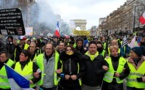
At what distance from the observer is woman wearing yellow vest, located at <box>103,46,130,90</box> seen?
20.6 feet

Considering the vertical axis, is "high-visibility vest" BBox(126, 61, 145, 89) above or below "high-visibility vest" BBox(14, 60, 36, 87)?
below

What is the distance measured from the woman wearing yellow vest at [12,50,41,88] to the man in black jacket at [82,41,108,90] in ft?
3.43

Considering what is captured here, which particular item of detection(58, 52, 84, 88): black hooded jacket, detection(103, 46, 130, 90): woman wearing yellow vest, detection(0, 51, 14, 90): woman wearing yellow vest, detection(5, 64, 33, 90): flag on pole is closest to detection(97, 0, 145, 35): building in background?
detection(103, 46, 130, 90): woman wearing yellow vest

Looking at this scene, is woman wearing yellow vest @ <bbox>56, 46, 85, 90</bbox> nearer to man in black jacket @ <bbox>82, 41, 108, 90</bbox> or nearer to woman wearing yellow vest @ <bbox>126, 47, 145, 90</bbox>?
man in black jacket @ <bbox>82, 41, 108, 90</bbox>

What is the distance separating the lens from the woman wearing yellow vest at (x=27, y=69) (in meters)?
5.74

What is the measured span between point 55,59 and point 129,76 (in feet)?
5.58

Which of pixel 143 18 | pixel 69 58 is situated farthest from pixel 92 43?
pixel 143 18

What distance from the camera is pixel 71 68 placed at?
6.04 m

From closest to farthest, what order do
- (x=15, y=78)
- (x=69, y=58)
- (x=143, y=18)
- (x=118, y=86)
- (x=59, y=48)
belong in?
(x=15, y=78) → (x=69, y=58) → (x=118, y=86) → (x=59, y=48) → (x=143, y=18)

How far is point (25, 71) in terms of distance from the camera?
5.75 meters

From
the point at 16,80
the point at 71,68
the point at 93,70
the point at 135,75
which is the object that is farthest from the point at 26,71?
the point at 135,75

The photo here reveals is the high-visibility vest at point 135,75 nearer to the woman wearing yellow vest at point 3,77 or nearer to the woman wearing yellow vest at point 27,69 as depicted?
the woman wearing yellow vest at point 27,69

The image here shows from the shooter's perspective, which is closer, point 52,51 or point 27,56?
point 27,56

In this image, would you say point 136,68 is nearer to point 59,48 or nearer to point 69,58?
point 69,58
